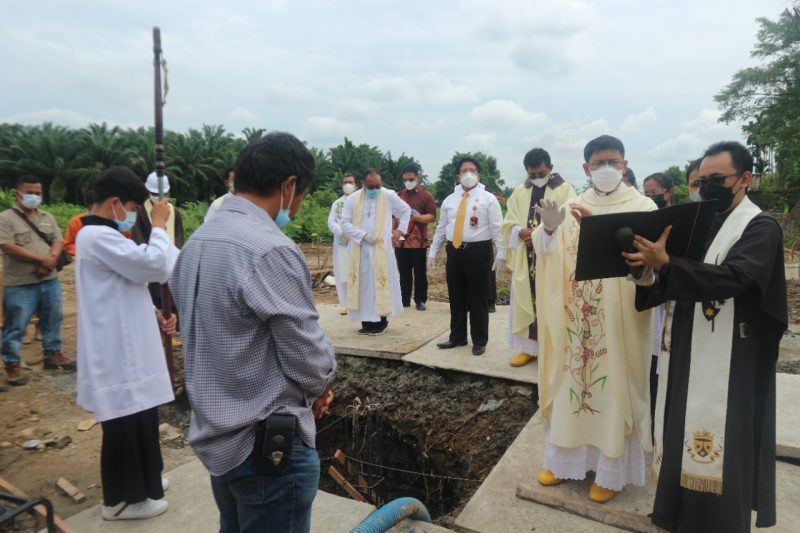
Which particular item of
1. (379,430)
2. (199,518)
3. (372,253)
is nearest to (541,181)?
(372,253)

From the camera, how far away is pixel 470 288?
5551 mm

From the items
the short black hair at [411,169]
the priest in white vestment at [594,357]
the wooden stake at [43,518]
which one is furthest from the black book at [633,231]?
the short black hair at [411,169]

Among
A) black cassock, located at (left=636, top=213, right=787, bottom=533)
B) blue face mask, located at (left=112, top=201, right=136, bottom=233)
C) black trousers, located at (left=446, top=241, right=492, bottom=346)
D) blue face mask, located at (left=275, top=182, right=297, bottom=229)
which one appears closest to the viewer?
blue face mask, located at (left=275, top=182, right=297, bottom=229)

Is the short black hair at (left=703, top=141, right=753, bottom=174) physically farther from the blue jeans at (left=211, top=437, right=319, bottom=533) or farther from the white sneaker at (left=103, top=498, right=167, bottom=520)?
the white sneaker at (left=103, top=498, right=167, bottom=520)

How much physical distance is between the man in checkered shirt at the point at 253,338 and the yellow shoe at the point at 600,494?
1914mm

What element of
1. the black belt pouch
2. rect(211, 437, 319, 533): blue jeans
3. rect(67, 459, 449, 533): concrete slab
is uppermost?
the black belt pouch

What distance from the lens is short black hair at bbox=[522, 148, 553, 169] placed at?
5000 millimetres

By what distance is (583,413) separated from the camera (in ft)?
9.80

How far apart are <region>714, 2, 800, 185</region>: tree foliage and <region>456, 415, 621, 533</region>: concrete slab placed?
811 inches

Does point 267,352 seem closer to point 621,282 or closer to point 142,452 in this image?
point 142,452

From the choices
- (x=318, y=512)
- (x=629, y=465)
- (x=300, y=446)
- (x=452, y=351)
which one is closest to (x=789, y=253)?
(x=452, y=351)

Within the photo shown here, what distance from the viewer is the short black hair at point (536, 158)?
5.00m

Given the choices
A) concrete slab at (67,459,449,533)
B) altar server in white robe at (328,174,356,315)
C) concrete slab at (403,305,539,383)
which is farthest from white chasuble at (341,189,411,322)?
concrete slab at (67,459,449,533)

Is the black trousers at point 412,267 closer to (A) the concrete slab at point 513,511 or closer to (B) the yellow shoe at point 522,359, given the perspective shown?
(B) the yellow shoe at point 522,359
